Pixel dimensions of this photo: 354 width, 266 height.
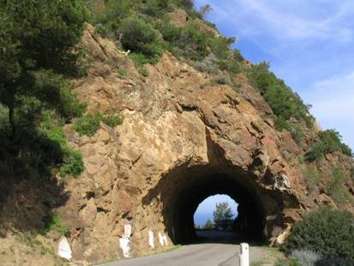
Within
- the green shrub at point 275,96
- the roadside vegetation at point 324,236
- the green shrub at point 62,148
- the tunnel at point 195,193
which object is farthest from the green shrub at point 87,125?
the green shrub at point 275,96

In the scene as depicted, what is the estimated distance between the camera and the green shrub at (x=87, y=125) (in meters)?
24.2

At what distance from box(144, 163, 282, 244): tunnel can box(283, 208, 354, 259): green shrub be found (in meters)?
3.15

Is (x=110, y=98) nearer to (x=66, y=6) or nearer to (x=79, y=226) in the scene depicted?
(x=79, y=226)

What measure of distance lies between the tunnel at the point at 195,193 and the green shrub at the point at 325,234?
3.15m

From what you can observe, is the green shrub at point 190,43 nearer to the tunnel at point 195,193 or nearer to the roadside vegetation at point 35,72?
the tunnel at point 195,193

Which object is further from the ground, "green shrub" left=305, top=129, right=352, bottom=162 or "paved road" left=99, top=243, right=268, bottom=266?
"green shrub" left=305, top=129, right=352, bottom=162

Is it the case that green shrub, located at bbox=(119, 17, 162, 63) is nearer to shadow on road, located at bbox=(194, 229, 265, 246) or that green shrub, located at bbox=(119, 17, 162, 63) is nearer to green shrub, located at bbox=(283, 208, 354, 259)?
green shrub, located at bbox=(283, 208, 354, 259)

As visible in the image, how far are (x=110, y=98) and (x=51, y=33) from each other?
30.3ft

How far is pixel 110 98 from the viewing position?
26.6 metres

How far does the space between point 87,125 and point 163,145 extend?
483cm

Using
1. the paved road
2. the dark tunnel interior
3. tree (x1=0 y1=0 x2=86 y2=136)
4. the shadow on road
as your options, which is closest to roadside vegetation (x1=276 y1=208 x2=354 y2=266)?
the paved road

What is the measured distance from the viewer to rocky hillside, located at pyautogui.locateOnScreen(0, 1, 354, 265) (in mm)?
21750

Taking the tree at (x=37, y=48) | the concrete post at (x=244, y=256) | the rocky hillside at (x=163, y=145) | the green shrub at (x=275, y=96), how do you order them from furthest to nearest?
the green shrub at (x=275, y=96) → the rocky hillside at (x=163, y=145) → the tree at (x=37, y=48) → the concrete post at (x=244, y=256)

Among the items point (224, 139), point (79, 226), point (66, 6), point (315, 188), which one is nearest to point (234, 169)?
point (224, 139)
